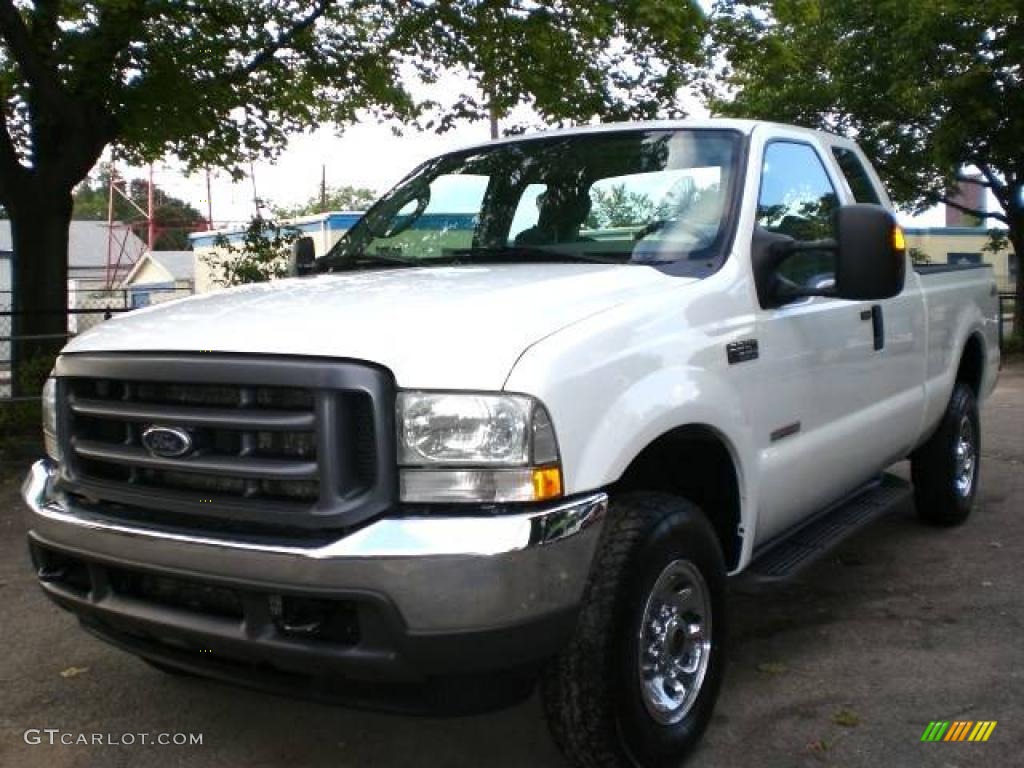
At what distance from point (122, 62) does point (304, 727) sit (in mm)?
7911

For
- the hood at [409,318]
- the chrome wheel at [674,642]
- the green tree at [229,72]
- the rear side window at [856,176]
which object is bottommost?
the chrome wheel at [674,642]

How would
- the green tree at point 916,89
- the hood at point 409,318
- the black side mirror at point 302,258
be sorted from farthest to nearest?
the green tree at point 916,89 → the black side mirror at point 302,258 → the hood at point 409,318

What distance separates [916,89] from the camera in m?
16.8

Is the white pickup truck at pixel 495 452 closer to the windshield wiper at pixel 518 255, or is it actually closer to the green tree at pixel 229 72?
the windshield wiper at pixel 518 255

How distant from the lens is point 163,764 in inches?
127

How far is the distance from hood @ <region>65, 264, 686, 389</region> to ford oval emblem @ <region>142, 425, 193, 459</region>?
8.5 inches

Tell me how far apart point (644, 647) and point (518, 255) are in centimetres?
145

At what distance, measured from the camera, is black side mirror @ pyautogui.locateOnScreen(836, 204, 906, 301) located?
10.6ft

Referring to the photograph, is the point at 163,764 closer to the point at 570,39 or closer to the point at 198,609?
the point at 198,609

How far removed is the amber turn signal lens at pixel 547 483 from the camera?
2.44 metres

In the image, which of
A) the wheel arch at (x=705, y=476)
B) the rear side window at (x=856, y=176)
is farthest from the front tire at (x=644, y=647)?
the rear side window at (x=856, y=176)

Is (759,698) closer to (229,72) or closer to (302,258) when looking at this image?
(302,258)

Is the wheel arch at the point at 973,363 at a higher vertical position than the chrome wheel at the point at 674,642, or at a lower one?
higher

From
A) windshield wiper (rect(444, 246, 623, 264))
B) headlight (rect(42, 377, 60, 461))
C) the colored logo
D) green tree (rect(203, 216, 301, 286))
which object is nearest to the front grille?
headlight (rect(42, 377, 60, 461))
